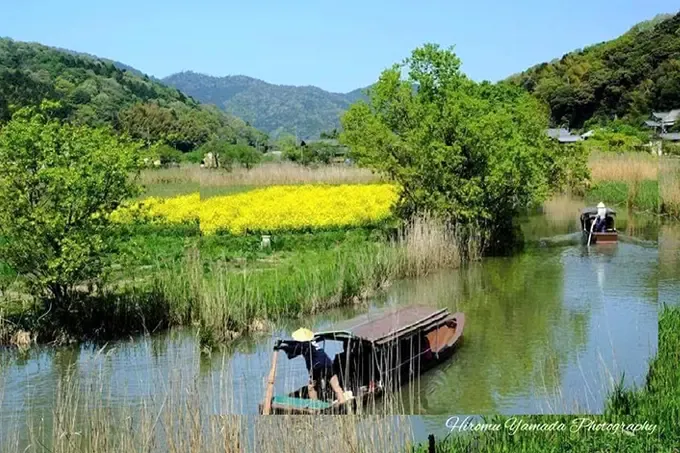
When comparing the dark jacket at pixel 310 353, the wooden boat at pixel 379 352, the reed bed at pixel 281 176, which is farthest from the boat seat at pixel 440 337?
the reed bed at pixel 281 176

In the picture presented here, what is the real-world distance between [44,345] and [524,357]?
17.9ft

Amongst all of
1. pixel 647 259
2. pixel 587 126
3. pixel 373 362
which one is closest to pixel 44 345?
pixel 373 362

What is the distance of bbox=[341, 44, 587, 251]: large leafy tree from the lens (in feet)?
52.1

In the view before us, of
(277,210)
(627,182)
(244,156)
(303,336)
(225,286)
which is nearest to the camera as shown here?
(303,336)

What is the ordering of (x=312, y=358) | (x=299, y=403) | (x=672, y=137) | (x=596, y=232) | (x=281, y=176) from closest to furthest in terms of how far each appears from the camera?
1. (x=299, y=403)
2. (x=312, y=358)
3. (x=596, y=232)
4. (x=281, y=176)
5. (x=672, y=137)

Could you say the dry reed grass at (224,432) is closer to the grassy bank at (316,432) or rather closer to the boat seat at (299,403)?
the grassy bank at (316,432)

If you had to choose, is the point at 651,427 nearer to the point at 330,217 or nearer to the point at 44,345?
the point at 44,345

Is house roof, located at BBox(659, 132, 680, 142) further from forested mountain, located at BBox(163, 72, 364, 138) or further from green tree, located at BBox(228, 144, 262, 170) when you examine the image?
forested mountain, located at BBox(163, 72, 364, 138)

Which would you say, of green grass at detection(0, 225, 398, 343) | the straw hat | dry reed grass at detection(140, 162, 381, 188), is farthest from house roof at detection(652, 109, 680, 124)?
the straw hat

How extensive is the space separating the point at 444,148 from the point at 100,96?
1180 cm

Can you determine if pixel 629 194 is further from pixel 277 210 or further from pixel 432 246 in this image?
pixel 432 246

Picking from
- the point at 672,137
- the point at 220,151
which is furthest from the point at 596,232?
the point at 672,137

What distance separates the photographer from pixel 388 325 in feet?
25.7

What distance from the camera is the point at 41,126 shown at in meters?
9.52
